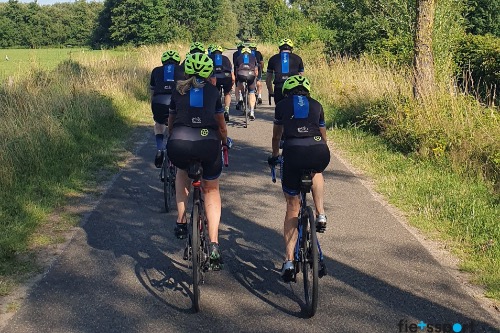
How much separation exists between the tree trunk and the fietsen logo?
7402 mm

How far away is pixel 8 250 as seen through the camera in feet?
18.1

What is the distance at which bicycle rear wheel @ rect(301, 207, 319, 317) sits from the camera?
418 cm

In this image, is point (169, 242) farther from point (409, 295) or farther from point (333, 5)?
point (333, 5)

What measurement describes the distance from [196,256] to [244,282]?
0.76 meters

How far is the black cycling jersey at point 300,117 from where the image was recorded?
4.46 metres

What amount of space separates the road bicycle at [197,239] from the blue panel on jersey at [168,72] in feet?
10.3

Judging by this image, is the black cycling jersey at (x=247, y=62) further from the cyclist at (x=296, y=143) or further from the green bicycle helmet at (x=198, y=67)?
the cyclist at (x=296, y=143)

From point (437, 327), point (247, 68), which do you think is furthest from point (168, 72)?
point (247, 68)

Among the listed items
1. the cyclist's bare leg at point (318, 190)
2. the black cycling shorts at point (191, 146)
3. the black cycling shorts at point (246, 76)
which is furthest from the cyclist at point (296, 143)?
the black cycling shorts at point (246, 76)

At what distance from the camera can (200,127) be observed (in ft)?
15.2

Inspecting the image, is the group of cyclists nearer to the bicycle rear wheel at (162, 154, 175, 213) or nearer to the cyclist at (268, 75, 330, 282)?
the cyclist at (268, 75, 330, 282)

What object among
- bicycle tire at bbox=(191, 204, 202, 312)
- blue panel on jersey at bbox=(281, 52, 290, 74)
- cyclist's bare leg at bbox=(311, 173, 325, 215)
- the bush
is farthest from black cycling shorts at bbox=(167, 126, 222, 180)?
the bush

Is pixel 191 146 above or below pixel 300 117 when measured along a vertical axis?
below

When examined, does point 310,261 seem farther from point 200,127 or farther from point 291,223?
point 200,127
